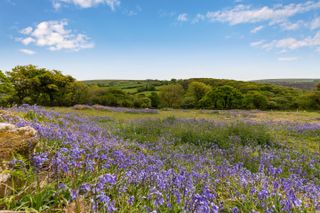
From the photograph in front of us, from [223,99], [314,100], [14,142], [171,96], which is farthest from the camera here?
[171,96]

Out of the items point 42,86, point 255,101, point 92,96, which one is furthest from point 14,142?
point 255,101

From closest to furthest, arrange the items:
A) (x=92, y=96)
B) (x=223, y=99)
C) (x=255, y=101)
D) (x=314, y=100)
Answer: (x=92, y=96) → (x=223, y=99) → (x=314, y=100) → (x=255, y=101)

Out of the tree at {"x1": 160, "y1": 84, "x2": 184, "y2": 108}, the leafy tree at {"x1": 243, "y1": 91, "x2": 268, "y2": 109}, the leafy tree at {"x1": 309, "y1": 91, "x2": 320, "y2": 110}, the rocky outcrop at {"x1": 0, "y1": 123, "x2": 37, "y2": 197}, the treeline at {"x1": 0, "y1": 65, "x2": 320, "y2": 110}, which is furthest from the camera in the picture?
the tree at {"x1": 160, "y1": 84, "x2": 184, "y2": 108}

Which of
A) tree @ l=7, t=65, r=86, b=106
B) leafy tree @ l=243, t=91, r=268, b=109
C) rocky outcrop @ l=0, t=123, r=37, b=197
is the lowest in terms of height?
leafy tree @ l=243, t=91, r=268, b=109

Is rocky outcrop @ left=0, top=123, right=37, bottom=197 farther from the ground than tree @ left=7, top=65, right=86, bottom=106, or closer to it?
farther from the ground

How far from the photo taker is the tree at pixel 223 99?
5259cm

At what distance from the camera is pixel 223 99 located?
173ft

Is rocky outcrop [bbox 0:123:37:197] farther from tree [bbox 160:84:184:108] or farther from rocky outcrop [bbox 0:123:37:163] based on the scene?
tree [bbox 160:84:184:108]

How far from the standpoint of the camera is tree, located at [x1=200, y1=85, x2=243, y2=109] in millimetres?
52594

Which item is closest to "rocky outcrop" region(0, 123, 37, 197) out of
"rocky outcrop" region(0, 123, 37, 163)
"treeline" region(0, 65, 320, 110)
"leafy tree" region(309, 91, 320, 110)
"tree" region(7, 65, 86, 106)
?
"rocky outcrop" region(0, 123, 37, 163)

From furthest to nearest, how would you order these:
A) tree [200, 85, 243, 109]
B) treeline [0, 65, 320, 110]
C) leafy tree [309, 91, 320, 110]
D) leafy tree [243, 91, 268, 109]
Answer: leafy tree [243, 91, 268, 109] → leafy tree [309, 91, 320, 110] → tree [200, 85, 243, 109] → treeline [0, 65, 320, 110]

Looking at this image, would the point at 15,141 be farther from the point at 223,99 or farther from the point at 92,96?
the point at 223,99

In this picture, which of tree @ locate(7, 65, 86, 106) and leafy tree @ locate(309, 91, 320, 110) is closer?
tree @ locate(7, 65, 86, 106)

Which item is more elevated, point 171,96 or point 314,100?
point 171,96
